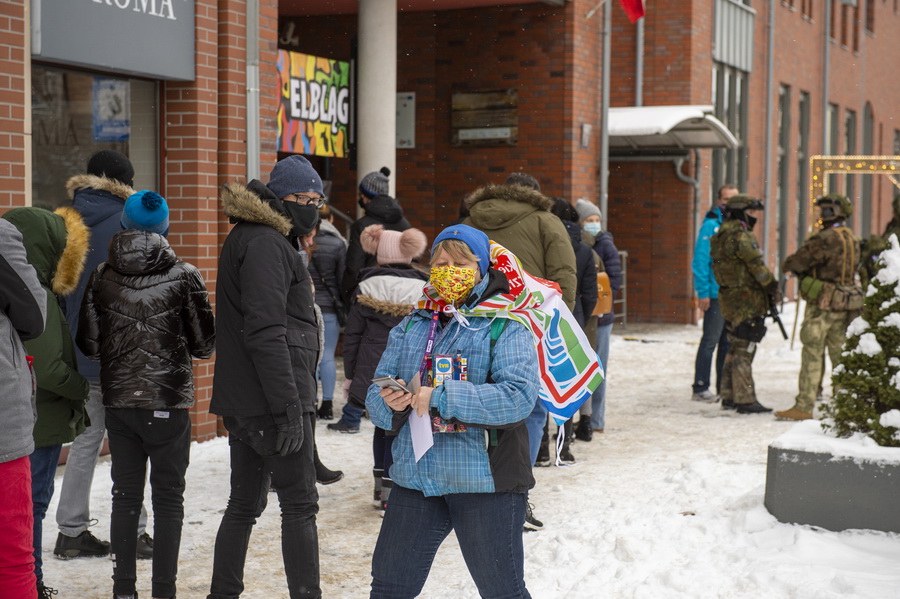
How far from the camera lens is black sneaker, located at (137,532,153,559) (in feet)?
18.7

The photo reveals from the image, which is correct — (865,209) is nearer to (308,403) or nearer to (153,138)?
(153,138)

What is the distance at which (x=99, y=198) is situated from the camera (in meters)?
5.88

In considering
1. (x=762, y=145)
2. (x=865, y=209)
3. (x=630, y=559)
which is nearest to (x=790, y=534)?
(x=630, y=559)

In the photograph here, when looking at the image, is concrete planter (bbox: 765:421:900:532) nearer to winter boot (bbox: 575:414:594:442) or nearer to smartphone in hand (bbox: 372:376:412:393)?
smartphone in hand (bbox: 372:376:412:393)

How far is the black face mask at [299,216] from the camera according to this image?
4.90 m

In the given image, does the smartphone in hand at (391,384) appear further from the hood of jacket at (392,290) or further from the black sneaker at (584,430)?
the black sneaker at (584,430)

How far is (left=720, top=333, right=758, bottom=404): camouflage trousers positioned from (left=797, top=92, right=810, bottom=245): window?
670 inches

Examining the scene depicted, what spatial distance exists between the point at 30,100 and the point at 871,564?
17.4 ft

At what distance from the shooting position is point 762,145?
76.7 feet

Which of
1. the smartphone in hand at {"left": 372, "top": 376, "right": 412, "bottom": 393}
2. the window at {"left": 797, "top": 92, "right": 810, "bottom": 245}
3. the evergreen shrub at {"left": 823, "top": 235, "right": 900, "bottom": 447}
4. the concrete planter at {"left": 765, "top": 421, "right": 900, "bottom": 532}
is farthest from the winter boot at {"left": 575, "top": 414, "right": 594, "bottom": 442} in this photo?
the window at {"left": 797, "top": 92, "right": 810, "bottom": 245}

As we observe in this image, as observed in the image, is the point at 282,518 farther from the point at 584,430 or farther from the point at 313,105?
the point at 313,105

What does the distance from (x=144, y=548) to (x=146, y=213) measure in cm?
176

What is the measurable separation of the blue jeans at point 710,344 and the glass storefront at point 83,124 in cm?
532

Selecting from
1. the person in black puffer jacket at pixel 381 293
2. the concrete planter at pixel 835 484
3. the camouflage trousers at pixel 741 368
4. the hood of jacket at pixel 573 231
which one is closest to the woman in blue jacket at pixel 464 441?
the concrete planter at pixel 835 484
